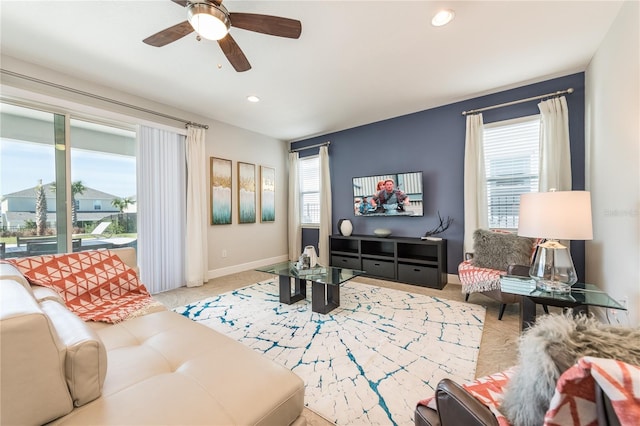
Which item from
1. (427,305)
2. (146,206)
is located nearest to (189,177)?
(146,206)

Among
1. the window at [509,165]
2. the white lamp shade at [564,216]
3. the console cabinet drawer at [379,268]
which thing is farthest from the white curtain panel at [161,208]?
the window at [509,165]

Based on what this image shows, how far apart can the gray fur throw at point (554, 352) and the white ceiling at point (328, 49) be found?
2191 mm

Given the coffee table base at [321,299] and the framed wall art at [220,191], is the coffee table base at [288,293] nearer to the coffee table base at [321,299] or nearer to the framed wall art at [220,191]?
the coffee table base at [321,299]

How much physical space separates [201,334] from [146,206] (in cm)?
267

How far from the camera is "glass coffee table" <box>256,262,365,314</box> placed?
262 cm

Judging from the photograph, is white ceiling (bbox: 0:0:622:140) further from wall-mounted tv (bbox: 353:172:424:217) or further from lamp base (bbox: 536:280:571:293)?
lamp base (bbox: 536:280:571:293)

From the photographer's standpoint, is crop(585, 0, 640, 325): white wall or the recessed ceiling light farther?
the recessed ceiling light

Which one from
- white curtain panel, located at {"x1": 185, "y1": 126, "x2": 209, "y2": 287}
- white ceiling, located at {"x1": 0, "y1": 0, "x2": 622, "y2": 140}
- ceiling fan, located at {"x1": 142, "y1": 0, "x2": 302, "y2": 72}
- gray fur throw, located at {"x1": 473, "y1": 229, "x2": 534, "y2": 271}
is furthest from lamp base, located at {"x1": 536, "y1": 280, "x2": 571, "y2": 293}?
white curtain panel, located at {"x1": 185, "y1": 126, "x2": 209, "y2": 287}

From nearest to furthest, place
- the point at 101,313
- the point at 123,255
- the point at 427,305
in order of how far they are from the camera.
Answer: the point at 101,313 < the point at 123,255 < the point at 427,305

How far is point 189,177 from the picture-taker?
3.75 metres

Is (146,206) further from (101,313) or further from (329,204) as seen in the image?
(329,204)

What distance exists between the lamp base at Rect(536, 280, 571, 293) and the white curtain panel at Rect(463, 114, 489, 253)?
4.82ft

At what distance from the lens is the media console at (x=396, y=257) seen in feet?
11.5

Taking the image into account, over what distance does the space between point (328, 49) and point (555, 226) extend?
2.27m
